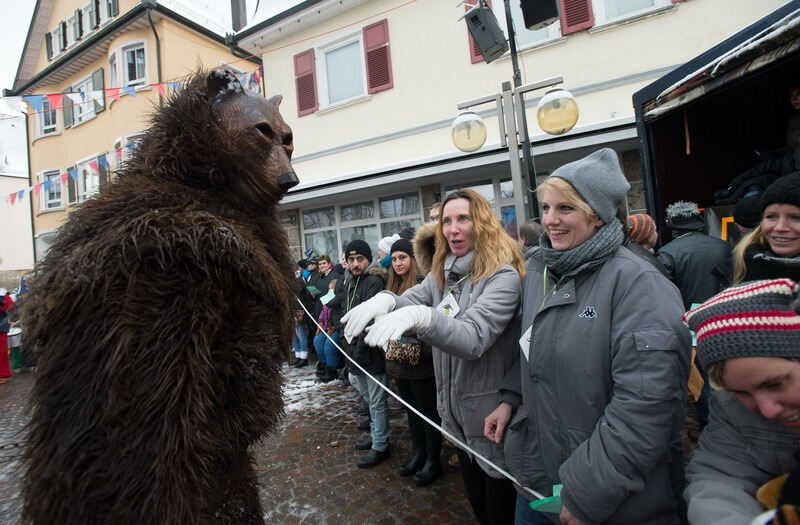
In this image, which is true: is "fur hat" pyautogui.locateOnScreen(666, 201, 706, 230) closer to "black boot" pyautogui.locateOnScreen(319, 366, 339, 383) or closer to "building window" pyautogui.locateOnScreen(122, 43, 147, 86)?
"black boot" pyautogui.locateOnScreen(319, 366, 339, 383)

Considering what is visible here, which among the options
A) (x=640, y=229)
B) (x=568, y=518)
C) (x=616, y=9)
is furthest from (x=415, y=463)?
(x=616, y=9)

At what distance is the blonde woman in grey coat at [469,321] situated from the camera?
66.1 inches

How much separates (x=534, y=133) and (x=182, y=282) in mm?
7782

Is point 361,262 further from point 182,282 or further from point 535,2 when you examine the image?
point 535,2

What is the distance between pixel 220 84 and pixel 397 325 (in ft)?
3.39

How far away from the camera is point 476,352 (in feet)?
5.69

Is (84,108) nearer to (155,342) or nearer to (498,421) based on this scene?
(155,342)

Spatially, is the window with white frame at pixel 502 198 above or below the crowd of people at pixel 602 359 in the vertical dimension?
above

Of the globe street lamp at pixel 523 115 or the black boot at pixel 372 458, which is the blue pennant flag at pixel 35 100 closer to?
the globe street lamp at pixel 523 115

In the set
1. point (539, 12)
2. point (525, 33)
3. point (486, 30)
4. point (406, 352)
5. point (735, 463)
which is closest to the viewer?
point (735, 463)

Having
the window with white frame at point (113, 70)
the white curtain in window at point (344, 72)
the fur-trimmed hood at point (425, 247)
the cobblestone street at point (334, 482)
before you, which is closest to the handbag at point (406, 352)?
the fur-trimmed hood at point (425, 247)

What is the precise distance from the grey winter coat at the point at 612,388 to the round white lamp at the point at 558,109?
3451 mm

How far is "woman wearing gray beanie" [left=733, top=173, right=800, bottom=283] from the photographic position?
1.85 meters

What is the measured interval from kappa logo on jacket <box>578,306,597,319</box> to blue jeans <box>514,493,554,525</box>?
919mm
